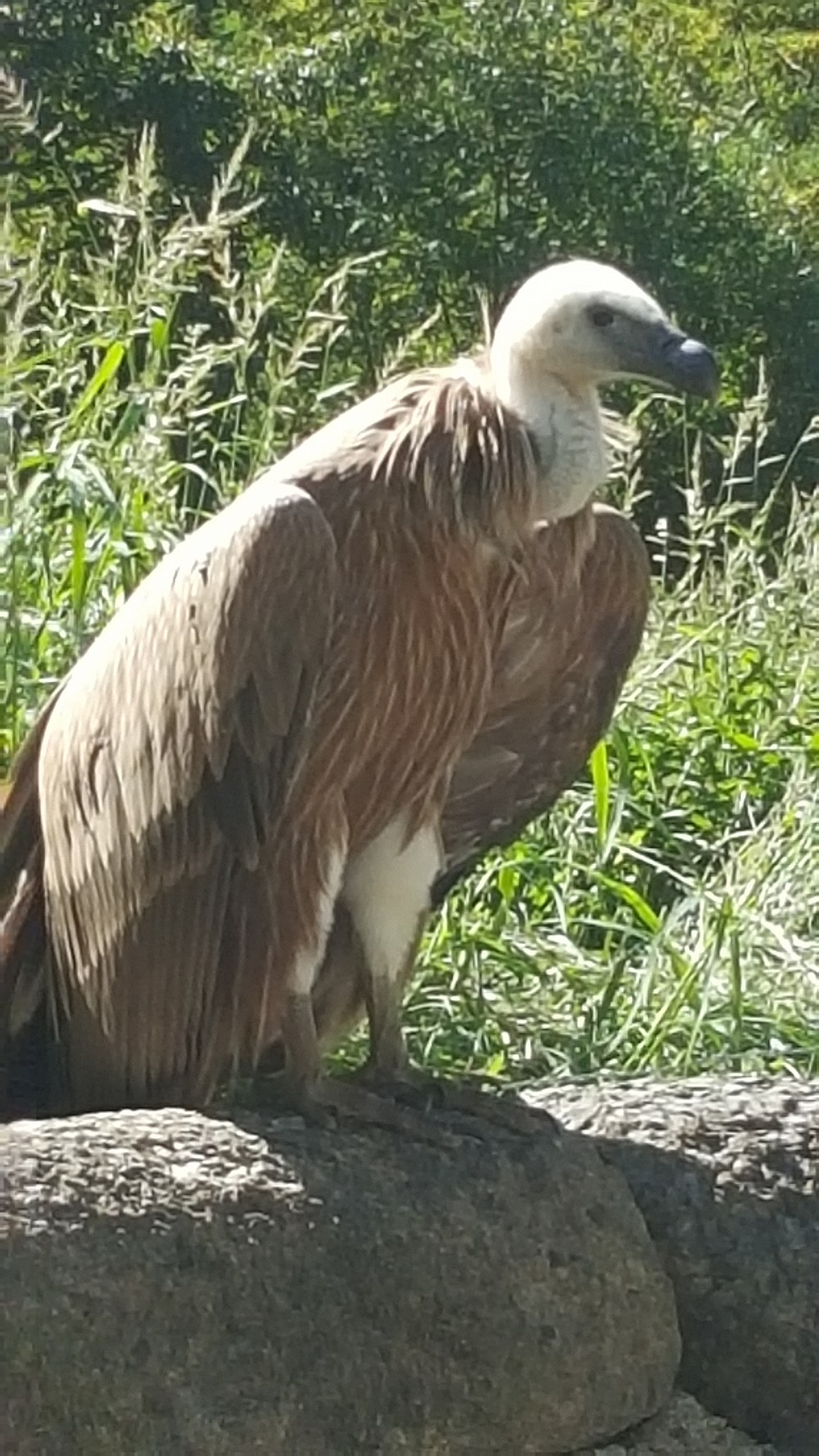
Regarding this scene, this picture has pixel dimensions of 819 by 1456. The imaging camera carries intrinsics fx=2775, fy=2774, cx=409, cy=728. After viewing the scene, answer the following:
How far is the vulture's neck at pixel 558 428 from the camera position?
3.21m

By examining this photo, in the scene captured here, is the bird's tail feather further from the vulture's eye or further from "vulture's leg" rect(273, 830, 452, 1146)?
the vulture's eye

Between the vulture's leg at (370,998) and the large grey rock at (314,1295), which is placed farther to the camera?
the vulture's leg at (370,998)

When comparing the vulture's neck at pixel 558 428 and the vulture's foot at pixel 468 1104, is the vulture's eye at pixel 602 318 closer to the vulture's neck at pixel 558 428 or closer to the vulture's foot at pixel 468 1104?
the vulture's neck at pixel 558 428

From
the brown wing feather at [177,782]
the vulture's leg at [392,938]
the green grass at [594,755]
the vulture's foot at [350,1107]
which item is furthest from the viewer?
the green grass at [594,755]

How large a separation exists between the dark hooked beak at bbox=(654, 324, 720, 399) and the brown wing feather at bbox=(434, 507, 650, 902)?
32 centimetres

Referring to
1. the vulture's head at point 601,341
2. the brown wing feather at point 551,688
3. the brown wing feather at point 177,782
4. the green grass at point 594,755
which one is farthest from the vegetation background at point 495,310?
the vulture's head at point 601,341

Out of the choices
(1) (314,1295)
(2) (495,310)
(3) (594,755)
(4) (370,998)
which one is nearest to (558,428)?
(4) (370,998)

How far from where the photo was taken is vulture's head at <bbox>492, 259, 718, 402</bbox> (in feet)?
10.5

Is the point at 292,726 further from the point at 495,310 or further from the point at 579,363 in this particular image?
the point at 495,310

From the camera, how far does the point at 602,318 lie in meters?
3.21

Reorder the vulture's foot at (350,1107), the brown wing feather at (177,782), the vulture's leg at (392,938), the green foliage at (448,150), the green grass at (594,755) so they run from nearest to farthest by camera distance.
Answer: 1. the brown wing feather at (177,782)
2. the vulture's foot at (350,1107)
3. the vulture's leg at (392,938)
4. the green grass at (594,755)
5. the green foliage at (448,150)

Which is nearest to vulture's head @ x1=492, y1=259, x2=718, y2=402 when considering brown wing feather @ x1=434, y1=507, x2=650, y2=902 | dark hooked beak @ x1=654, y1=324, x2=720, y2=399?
dark hooked beak @ x1=654, y1=324, x2=720, y2=399

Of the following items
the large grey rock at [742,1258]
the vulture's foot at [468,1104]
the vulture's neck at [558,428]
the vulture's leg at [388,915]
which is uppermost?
the vulture's neck at [558,428]

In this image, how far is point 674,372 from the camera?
321 centimetres
